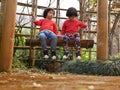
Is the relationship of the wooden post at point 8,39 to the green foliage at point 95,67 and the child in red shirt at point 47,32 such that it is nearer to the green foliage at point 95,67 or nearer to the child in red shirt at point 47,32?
the child in red shirt at point 47,32

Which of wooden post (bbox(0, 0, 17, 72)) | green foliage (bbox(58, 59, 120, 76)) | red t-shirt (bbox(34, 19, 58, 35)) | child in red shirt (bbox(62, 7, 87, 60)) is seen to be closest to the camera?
wooden post (bbox(0, 0, 17, 72))

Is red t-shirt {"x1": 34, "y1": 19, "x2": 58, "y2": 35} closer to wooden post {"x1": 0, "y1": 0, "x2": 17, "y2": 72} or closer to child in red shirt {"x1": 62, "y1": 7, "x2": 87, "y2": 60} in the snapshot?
child in red shirt {"x1": 62, "y1": 7, "x2": 87, "y2": 60}

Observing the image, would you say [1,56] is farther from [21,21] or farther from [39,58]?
[21,21]

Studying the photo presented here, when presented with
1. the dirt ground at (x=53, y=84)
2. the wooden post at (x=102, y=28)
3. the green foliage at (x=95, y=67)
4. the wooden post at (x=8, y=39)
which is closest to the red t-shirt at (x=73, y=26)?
the wooden post at (x=102, y=28)

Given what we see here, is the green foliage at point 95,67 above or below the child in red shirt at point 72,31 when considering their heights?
below

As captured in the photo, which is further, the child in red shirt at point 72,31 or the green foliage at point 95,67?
the child in red shirt at point 72,31

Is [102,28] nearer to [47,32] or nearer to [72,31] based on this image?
[72,31]

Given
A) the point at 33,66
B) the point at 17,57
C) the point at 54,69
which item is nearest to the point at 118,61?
the point at 54,69

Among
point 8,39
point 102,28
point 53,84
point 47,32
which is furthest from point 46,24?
point 53,84

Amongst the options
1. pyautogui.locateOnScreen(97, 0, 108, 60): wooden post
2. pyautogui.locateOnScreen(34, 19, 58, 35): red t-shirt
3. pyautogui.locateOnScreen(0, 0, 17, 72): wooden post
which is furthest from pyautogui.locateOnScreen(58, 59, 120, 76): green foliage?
pyautogui.locateOnScreen(0, 0, 17, 72): wooden post

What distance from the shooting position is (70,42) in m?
7.72

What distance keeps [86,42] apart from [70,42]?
0.42 metres

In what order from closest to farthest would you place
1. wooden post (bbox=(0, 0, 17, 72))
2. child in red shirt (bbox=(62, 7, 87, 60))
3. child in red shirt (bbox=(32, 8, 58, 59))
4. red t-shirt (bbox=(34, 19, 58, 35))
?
wooden post (bbox=(0, 0, 17, 72)) < child in red shirt (bbox=(32, 8, 58, 59)) < child in red shirt (bbox=(62, 7, 87, 60)) < red t-shirt (bbox=(34, 19, 58, 35))

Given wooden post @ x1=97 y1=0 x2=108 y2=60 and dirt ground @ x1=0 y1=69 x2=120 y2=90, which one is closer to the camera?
dirt ground @ x1=0 y1=69 x2=120 y2=90
